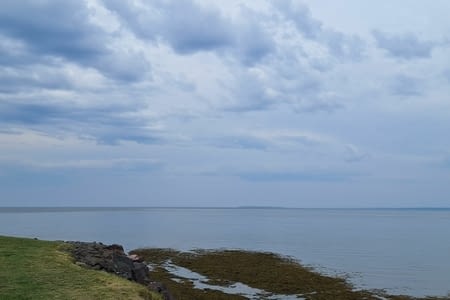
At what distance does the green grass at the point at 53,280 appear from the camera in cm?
1248

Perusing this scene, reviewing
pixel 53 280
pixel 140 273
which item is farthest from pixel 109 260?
pixel 53 280

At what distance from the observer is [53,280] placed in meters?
13.7

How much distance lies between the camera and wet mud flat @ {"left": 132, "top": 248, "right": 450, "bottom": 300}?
91.7 ft

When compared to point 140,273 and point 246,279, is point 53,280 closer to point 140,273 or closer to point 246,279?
point 140,273

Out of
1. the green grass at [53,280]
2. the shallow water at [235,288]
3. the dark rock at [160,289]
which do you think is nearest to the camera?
the green grass at [53,280]

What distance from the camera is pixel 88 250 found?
1900cm

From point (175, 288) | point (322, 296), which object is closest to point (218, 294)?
point (175, 288)

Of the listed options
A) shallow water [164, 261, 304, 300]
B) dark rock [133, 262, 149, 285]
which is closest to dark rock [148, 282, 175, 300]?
dark rock [133, 262, 149, 285]

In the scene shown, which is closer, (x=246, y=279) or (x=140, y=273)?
(x=140, y=273)

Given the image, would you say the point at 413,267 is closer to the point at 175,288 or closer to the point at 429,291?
the point at 429,291

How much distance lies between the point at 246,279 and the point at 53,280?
21.1 m

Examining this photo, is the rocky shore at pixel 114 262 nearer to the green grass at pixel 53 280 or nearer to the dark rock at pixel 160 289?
the dark rock at pixel 160 289

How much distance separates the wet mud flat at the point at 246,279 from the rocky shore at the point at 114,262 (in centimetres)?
760

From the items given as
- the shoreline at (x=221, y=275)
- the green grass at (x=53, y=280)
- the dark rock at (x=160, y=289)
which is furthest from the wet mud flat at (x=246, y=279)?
the green grass at (x=53, y=280)
